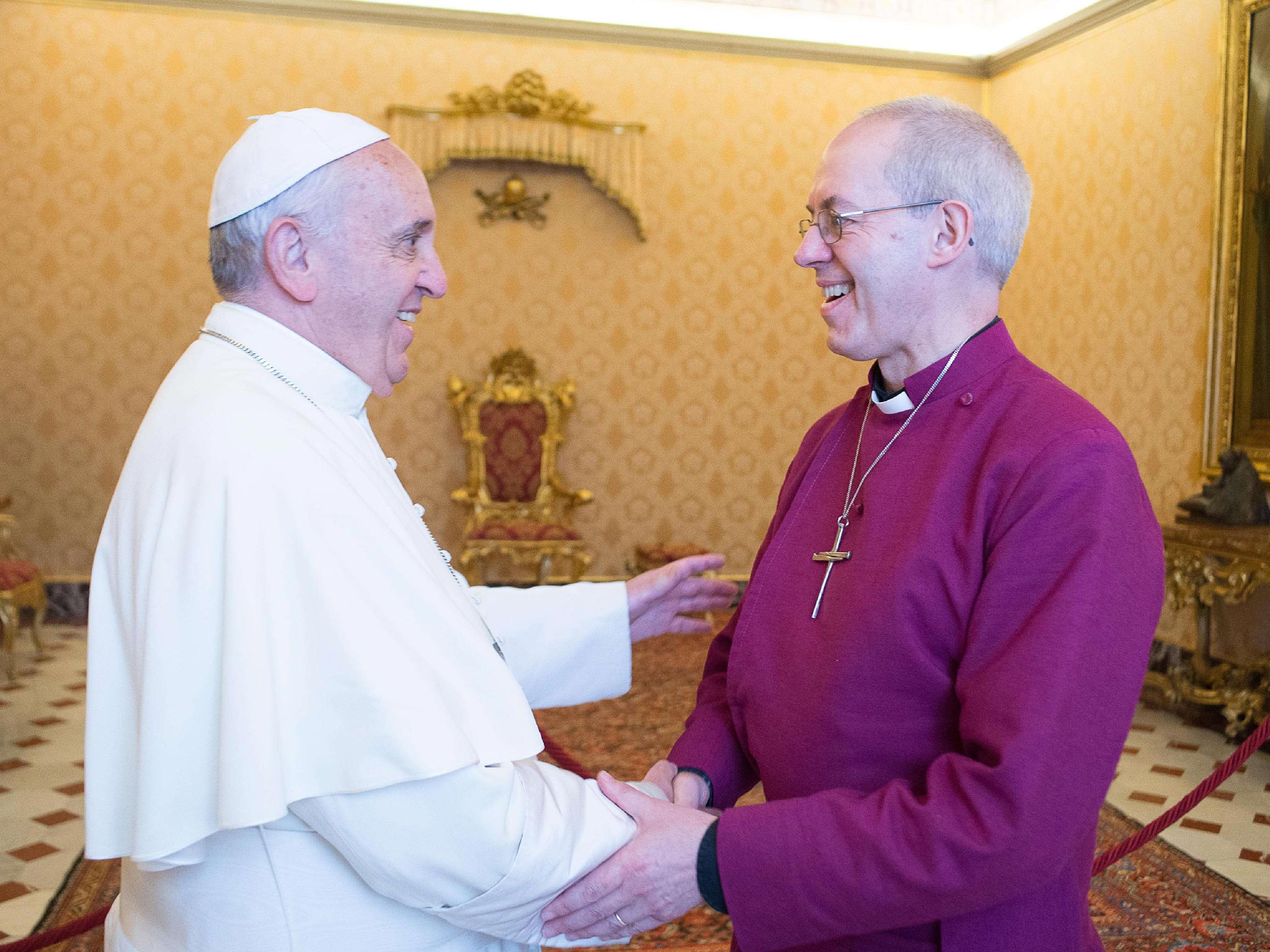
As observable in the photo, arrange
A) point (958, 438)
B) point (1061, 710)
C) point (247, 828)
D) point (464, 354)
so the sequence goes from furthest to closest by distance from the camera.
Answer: point (464, 354)
point (958, 438)
point (247, 828)
point (1061, 710)

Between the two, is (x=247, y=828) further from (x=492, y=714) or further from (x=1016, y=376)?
(x=1016, y=376)

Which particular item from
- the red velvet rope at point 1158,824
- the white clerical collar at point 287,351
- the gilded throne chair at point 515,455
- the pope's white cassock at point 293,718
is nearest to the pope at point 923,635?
the pope's white cassock at point 293,718

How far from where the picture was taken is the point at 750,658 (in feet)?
5.96

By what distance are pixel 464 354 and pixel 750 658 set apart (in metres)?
6.42

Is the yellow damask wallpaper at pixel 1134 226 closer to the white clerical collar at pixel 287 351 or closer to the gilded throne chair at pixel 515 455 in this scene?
the gilded throne chair at pixel 515 455

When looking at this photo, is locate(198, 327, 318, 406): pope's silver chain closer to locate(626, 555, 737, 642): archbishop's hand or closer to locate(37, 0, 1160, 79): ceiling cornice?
locate(626, 555, 737, 642): archbishop's hand

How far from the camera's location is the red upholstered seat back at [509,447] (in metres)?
7.71

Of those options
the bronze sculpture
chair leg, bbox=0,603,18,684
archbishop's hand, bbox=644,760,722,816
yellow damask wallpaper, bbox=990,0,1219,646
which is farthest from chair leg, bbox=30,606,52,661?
yellow damask wallpaper, bbox=990,0,1219,646

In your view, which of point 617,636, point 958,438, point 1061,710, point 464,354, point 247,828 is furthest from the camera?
point 464,354

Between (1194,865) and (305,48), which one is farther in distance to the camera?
(305,48)

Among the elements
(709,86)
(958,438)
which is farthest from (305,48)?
(958,438)

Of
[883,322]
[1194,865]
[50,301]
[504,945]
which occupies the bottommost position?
[1194,865]

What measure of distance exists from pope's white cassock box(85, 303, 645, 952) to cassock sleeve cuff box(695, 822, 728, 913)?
12 centimetres

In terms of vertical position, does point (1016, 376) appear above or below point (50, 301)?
below
